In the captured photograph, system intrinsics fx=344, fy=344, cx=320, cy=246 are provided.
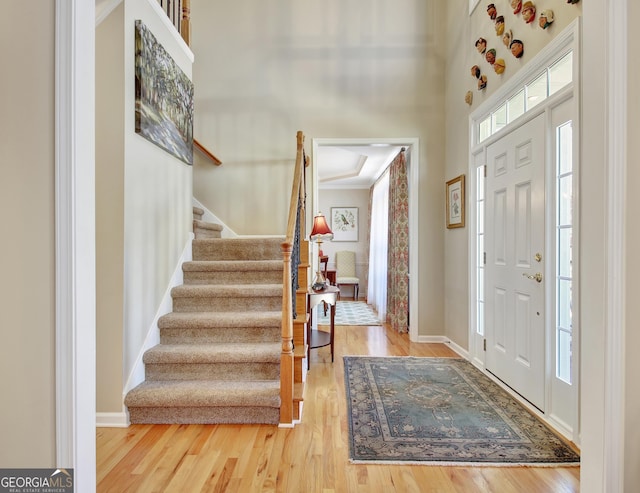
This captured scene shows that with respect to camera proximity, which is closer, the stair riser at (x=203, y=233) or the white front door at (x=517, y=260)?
the white front door at (x=517, y=260)

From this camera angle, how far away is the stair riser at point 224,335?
2596 mm

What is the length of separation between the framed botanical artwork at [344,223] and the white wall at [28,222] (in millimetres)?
6821

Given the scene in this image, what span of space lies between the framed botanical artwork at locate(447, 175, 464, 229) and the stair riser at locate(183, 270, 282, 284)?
1.97 meters

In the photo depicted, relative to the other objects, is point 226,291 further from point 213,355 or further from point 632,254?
point 632,254

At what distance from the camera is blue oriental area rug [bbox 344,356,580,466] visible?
183cm

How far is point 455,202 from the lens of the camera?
3725 mm

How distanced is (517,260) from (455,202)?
1296mm

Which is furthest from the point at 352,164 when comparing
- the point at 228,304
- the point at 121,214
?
the point at 121,214

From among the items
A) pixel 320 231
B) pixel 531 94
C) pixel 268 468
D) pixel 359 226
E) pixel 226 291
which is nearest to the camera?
pixel 268 468

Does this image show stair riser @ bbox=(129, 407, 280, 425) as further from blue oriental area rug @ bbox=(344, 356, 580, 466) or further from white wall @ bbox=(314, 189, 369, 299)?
white wall @ bbox=(314, 189, 369, 299)

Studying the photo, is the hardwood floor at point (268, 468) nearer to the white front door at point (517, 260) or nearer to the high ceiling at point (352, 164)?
the white front door at point (517, 260)

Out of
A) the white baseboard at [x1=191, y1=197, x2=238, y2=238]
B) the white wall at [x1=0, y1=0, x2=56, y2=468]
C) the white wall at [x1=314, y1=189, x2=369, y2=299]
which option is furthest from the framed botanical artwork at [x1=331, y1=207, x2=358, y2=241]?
the white wall at [x1=0, y1=0, x2=56, y2=468]

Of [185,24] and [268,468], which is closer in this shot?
[268,468]

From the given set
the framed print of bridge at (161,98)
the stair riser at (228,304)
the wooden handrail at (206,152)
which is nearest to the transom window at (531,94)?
the stair riser at (228,304)
